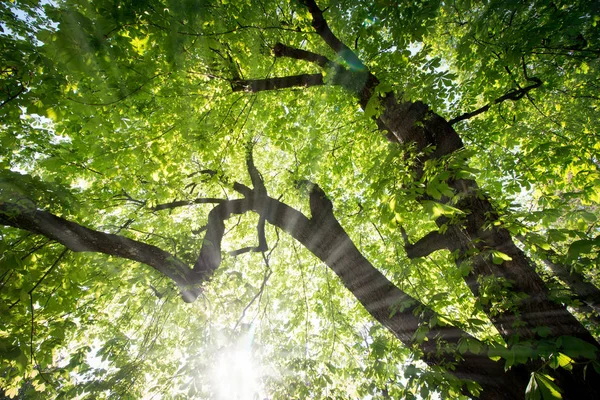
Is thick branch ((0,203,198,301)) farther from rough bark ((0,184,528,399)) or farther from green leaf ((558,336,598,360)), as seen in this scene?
green leaf ((558,336,598,360))

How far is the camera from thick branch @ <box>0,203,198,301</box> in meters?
2.24

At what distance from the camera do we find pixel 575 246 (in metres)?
1.16

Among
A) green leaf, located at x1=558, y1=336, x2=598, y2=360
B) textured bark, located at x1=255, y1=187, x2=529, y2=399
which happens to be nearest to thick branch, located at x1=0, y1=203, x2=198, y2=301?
textured bark, located at x1=255, y1=187, x2=529, y2=399

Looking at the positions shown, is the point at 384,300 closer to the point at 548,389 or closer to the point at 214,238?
the point at 548,389

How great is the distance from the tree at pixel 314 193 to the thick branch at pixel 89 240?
0.06 feet

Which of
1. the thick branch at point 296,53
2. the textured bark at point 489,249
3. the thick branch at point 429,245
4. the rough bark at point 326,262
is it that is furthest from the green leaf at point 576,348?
the thick branch at point 296,53

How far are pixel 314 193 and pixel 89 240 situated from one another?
3033 millimetres

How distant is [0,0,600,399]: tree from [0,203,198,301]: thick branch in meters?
0.02

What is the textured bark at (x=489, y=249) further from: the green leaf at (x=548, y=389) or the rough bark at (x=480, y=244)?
the green leaf at (x=548, y=389)

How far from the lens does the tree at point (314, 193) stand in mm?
1851

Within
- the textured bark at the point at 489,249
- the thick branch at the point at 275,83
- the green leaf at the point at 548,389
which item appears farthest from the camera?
the thick branch at the point at 275,83

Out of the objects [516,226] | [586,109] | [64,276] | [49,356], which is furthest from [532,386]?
[586,109]

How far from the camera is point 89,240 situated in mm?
2711

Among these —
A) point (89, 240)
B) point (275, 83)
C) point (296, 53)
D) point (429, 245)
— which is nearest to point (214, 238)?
point (89, 240)
